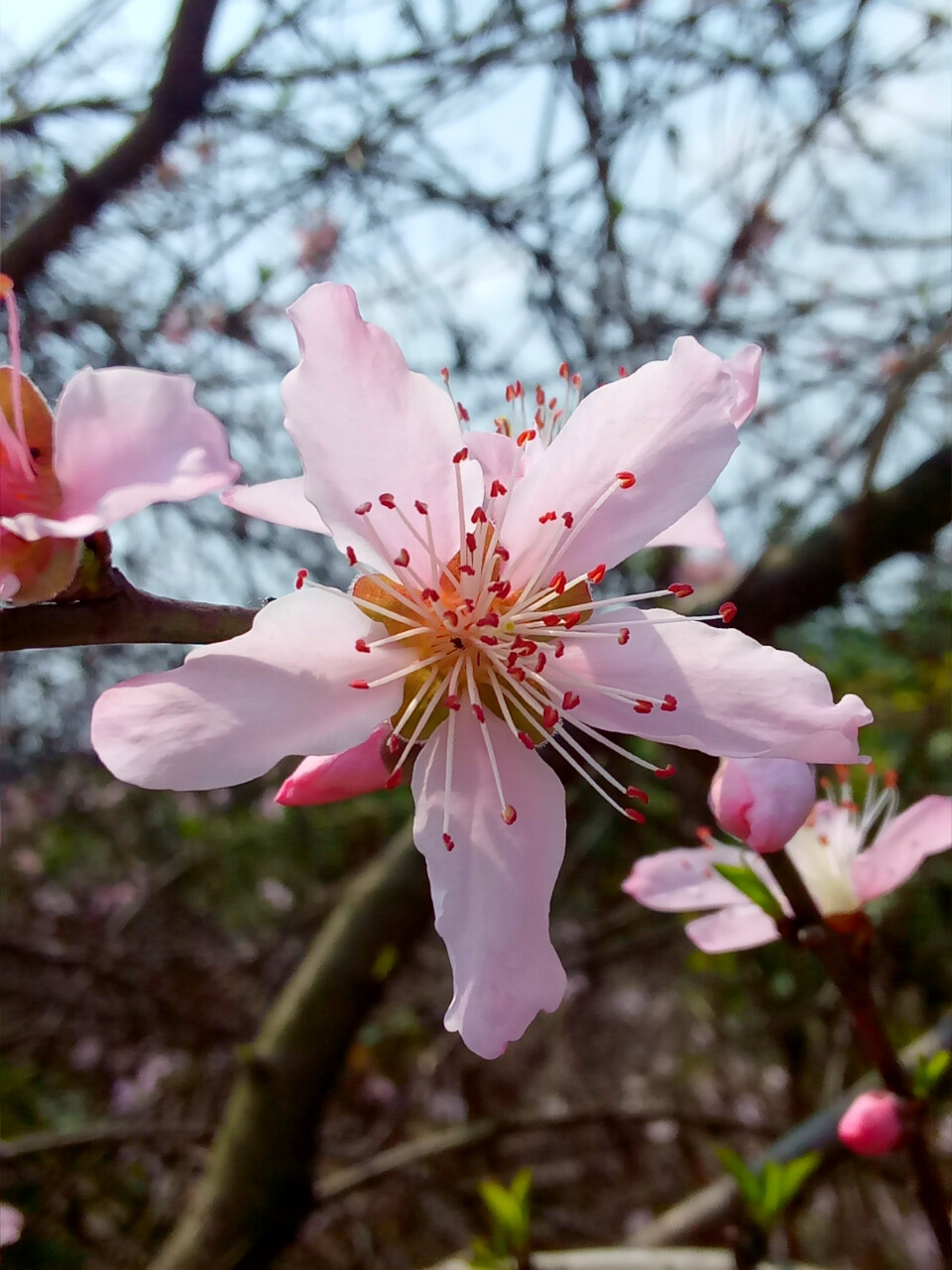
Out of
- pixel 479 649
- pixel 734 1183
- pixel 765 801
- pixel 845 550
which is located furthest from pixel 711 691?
pixel 845 550

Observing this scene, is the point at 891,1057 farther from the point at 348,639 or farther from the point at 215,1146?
the point at 215,1146

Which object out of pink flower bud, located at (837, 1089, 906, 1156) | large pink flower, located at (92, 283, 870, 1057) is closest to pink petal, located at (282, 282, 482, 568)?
large pink flower, located at (92, 283, 870, 1057)

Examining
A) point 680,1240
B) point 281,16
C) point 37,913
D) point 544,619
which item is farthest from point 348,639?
point 37,913

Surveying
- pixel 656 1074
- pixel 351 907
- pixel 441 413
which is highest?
pixel 441 413

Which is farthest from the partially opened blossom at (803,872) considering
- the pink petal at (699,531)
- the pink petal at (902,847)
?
the pink petal at (699,531)

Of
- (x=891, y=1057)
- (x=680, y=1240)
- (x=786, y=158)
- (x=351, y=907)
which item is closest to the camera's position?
(x=891, y=1057)

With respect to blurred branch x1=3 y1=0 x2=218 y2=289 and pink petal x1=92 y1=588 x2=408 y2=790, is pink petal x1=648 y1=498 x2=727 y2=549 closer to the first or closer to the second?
→ pink petal x1=92 y1=588 x2=408 y2=790
